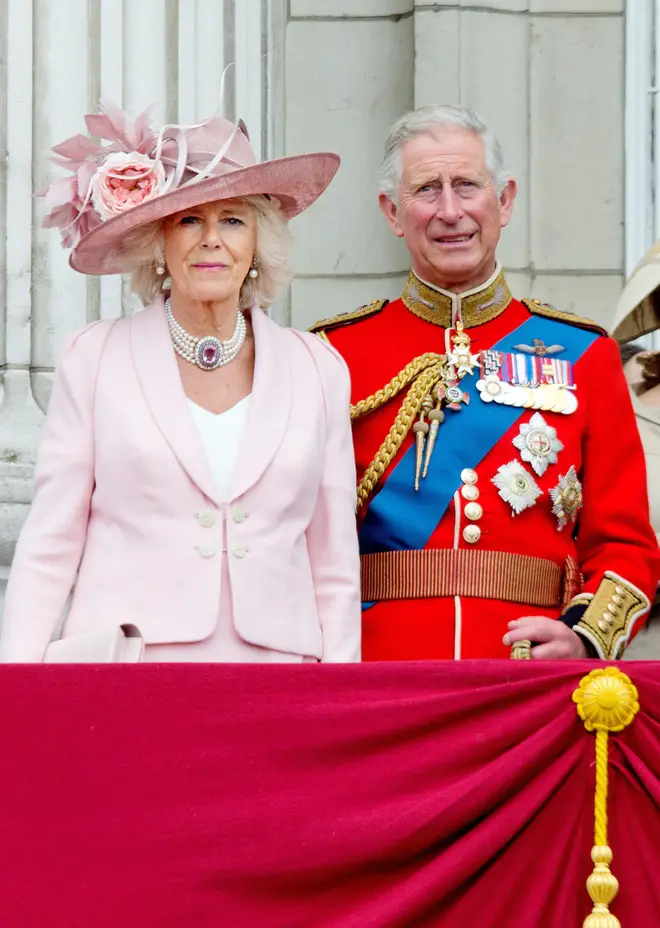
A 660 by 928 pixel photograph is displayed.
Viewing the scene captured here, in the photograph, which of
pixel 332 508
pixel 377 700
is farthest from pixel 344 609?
pixel 377 700

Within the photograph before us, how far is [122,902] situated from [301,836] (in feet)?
0.80

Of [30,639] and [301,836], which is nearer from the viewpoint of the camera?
[301,836]

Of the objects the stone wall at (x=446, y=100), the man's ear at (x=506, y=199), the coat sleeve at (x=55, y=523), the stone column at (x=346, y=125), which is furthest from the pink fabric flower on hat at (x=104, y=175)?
the stone column at (x=346, y=125)

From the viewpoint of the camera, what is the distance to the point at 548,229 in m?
5.09

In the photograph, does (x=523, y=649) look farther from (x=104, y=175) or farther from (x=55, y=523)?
(x=104, y=175)

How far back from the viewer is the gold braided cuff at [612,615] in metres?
3.52

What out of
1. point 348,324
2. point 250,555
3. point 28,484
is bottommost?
point 250,555

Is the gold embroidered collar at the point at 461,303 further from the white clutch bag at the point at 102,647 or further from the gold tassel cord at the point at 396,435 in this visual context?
the white clutch bag at the point at 102,647

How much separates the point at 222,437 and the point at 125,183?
419 millimetres

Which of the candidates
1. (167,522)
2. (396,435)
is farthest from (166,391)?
(396,435)

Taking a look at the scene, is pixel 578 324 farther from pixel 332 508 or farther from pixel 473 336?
pixel 332 508

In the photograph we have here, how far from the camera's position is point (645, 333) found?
4.33 meters

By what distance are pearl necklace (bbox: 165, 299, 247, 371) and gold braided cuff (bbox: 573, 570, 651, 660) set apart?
0.71 metres

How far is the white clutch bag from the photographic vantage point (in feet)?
10.0
